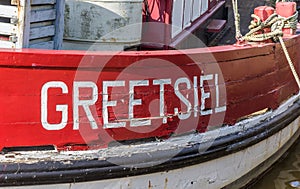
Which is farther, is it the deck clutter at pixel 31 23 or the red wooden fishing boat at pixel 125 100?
the deck clutter at pixel 31 23

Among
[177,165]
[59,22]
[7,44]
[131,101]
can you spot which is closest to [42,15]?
[59,22]

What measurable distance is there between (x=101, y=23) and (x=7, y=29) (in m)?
0.92

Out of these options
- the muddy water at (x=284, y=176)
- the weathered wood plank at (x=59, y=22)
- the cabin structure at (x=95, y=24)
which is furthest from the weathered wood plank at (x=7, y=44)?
the muddy water at (x=284, y=176)

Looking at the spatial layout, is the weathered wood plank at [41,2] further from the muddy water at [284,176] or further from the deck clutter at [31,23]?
the muddy water at [284,176]

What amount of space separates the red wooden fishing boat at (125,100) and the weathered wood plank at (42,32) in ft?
0.04

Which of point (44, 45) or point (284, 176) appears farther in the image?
point (284, 176)

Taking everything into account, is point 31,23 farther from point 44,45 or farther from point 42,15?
point 44,45

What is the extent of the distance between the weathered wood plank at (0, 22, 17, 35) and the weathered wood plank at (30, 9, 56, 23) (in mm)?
145

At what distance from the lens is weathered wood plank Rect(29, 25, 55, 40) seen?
3.52m

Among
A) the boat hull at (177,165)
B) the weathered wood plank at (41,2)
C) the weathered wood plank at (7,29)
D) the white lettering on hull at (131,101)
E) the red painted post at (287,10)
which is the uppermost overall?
the red painted post at (287,10)

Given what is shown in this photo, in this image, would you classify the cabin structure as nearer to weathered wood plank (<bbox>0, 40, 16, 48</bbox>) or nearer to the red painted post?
weathered wood plank (<bbox>0, 40, 16, 48</bbox>)

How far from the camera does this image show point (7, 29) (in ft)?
11.2

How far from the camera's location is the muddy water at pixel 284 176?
5316mm

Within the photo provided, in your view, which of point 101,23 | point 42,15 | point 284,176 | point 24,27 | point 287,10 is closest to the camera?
point 24,27
